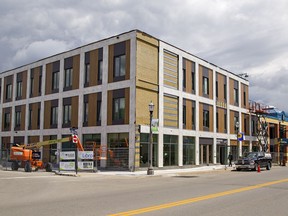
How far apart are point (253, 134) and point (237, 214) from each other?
4318 cm

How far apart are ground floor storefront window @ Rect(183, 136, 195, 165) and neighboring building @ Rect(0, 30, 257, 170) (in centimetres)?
10

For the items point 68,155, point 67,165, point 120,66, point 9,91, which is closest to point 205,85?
point 120,66

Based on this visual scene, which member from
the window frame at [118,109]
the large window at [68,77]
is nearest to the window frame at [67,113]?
the large window at [68,77]

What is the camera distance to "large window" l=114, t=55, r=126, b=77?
31.5m

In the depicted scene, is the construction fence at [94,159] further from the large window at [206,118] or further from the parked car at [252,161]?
the large window at [206,118]

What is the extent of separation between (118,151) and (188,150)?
9.48 m

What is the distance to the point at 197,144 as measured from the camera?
1495 inches

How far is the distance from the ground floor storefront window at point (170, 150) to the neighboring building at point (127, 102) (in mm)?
95

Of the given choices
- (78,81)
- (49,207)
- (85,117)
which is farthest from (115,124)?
(49,207)

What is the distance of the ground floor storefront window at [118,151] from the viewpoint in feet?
98.0

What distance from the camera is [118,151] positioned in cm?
3034

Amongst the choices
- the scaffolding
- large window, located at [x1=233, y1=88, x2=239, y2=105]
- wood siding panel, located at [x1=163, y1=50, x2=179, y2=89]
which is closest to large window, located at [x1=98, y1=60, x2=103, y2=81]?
wood siding panel, located at [x1=163, y1=50, x2=179, y2=89]

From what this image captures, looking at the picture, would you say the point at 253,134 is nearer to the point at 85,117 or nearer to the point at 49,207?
the point at 85,117

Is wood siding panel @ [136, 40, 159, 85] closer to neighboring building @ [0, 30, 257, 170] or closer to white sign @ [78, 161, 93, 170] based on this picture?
neighboring building @ [0, 30, 257, 170]
